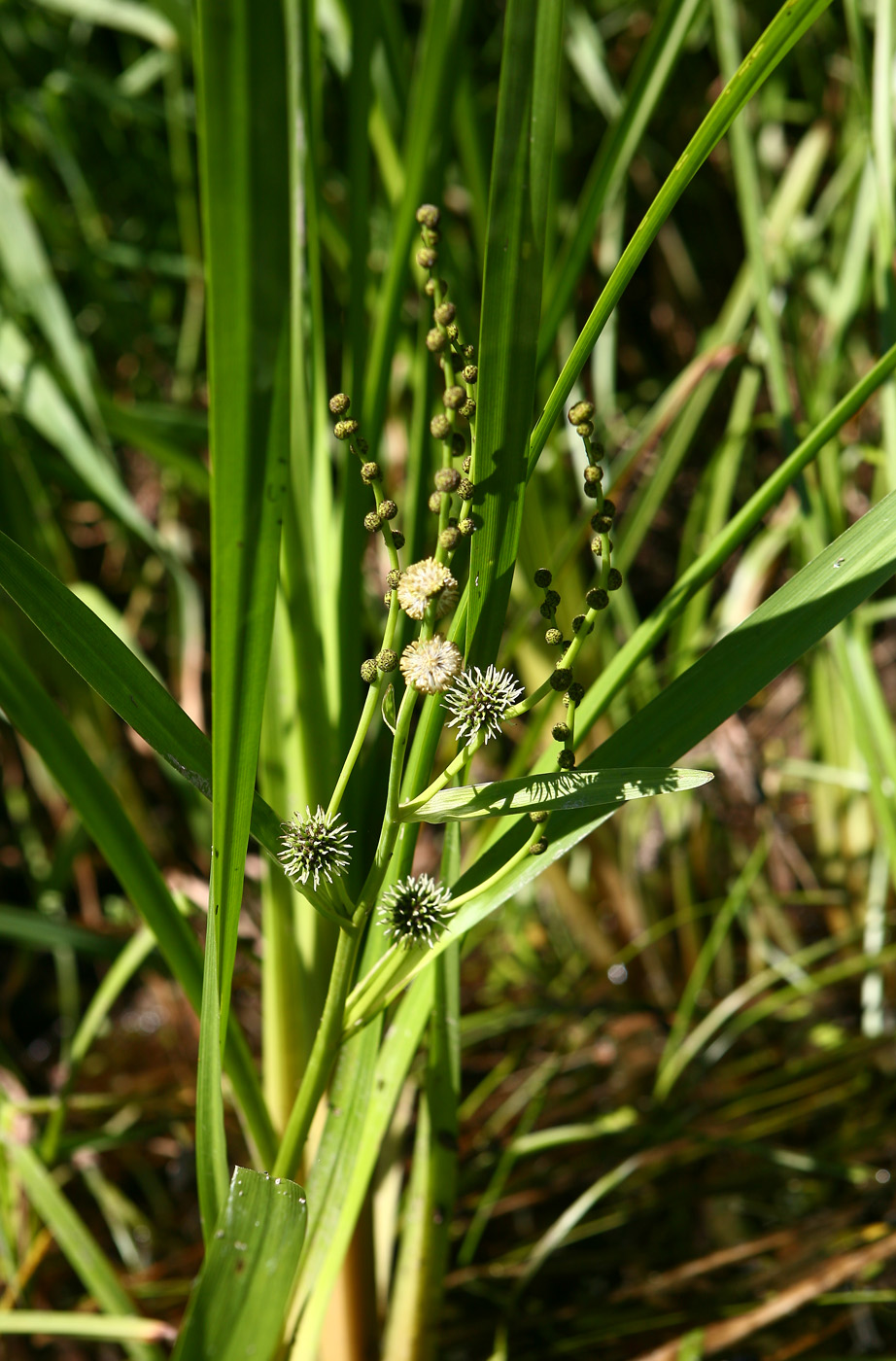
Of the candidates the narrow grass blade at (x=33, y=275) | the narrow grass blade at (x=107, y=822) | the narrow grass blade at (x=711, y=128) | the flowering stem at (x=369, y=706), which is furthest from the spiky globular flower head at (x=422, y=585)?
the narrow grass blade at (x=33, y=275)

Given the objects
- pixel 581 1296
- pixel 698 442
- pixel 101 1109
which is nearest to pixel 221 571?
pixel 581 1296

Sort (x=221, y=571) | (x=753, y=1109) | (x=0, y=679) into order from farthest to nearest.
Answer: (x=753, y=1109) < (x=0, y=679) < (x=221, y=571)

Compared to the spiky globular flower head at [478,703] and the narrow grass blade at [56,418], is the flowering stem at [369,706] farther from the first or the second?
the narrow grass blade at [56,418]

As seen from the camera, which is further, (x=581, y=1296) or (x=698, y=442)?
(x=698, y=442)

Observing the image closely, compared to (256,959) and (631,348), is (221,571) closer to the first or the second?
(256,959)

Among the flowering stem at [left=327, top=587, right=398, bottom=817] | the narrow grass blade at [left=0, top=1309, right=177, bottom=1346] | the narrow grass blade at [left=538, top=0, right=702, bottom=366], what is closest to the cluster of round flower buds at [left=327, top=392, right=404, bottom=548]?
the flowering stem at [left=327, top=587, right=398, bottom=817]

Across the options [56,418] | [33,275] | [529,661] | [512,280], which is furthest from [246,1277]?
[33,275]

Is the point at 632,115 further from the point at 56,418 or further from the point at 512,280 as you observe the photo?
the point at 56,418
